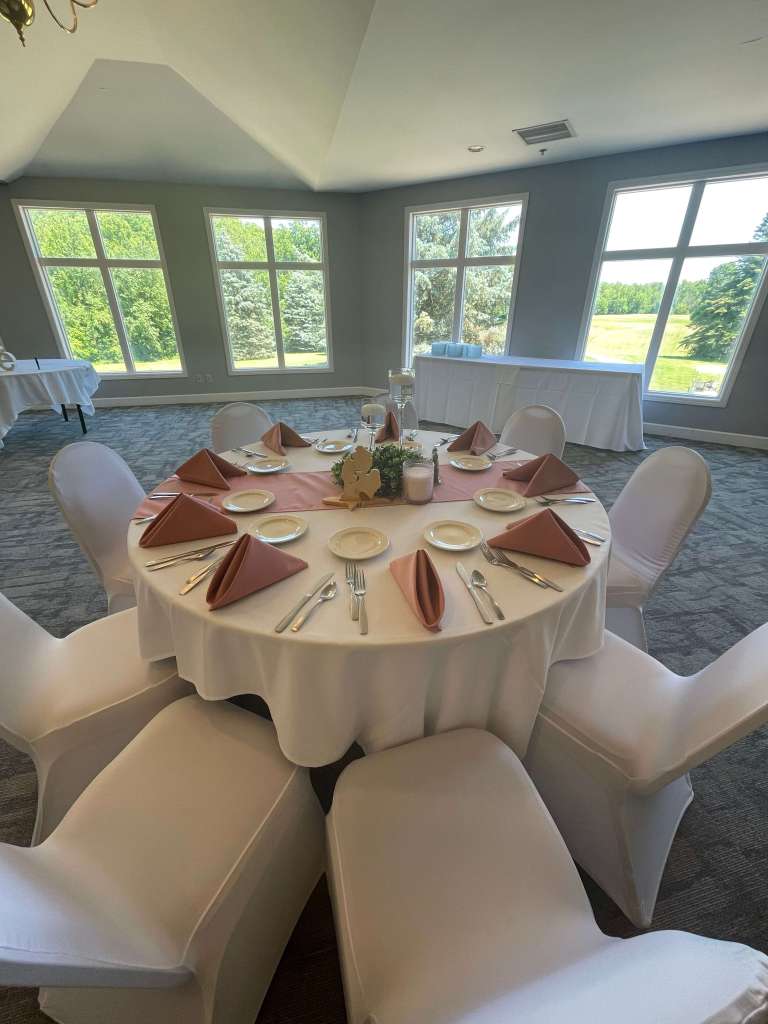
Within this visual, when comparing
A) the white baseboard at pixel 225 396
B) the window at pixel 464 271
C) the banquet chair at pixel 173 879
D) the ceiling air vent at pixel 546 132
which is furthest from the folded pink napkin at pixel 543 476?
the white baseboard at pixel 225 396

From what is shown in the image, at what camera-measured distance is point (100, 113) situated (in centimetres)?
396

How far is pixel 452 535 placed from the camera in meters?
1.18

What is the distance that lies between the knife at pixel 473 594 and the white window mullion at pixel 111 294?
649cm

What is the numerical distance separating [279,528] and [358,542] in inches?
10.2

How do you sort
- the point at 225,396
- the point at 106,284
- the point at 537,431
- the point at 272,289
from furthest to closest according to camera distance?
the point at 225,396 → the point at 272,289 → the point at 106,284 → the point at 537,431

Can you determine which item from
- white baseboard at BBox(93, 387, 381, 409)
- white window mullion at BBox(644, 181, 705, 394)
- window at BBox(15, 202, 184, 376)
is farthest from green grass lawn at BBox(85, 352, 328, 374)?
white window mullion at BBox(644, 181, 705, 394)

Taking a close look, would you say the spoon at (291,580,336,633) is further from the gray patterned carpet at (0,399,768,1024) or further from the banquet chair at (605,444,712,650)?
the banquet chair at (605,444,712,650)

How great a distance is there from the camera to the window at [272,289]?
5547mm

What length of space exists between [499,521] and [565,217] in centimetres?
468

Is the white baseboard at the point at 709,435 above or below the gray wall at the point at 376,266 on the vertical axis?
below

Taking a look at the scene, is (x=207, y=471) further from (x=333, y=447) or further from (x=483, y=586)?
(x=483, y=586)

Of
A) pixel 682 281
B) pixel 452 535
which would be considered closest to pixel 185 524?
pixel 452 535

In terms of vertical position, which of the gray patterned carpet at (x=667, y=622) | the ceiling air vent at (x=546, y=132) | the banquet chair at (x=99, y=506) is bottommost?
the gray patterned carpet at (x=667, y=622)

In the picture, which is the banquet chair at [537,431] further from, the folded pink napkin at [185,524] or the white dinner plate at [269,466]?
the folded pink napkin at [185,524]
